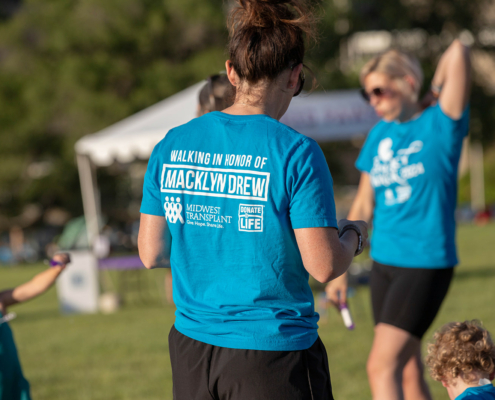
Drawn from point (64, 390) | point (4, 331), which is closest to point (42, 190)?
point (64, 390)

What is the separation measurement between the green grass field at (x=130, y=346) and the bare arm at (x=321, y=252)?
309cm

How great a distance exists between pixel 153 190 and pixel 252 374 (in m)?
0.61

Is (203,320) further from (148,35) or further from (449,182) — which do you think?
(148,35)

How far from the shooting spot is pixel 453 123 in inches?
124

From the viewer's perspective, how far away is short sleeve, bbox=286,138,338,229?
1.69 metres

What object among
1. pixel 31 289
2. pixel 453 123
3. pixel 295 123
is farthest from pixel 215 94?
pixel 295 123

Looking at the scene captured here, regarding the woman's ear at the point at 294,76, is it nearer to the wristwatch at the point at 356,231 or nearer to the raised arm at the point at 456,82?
the wristwatch at the point at 356,231

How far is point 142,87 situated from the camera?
26.7 m

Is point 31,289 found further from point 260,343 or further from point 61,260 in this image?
point 260,343

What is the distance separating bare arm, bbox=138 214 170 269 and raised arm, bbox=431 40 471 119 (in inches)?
70.1

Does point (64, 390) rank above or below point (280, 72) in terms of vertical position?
below

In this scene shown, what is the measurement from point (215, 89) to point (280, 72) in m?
0.79

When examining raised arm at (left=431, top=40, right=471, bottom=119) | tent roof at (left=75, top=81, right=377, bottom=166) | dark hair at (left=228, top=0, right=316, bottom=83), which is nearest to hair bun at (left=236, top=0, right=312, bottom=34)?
dark hair at (left=228, top=0, right=316, bottom=83)

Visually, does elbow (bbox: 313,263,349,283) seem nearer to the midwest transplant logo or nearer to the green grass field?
the midwest transplant logo
